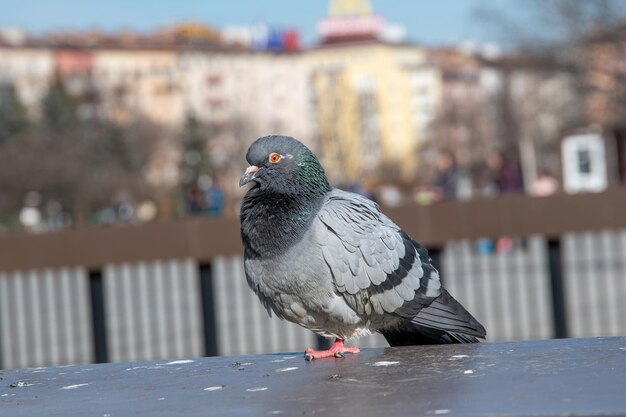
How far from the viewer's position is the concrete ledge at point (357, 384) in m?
2.14

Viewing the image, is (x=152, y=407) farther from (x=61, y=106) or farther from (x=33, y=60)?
(x=33, y=60)

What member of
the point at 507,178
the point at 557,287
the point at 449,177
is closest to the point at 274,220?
the point at 557,287

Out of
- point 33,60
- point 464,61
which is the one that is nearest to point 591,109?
point 33,60

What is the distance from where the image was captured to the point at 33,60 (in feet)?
194

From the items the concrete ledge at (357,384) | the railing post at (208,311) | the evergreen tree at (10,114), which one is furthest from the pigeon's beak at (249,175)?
the evergreen tree at (10,114)

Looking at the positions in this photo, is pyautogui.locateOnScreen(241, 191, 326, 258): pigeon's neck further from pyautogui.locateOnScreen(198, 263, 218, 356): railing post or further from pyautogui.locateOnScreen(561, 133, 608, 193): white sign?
pyautogui.locateOnScreen(561, 133, 608, 193): white sign

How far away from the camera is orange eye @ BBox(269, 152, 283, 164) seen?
11.2 feet

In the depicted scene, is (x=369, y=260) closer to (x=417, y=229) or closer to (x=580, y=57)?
(x=417, y=229)

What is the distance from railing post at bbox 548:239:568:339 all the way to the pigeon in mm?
3361

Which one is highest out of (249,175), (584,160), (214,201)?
(584,160)

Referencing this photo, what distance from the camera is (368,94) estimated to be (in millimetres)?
77500

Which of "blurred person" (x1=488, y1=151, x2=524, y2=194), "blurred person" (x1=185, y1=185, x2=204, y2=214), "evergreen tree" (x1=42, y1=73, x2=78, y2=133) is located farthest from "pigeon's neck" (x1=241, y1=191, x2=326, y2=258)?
"evergreen tree" (x1=42, y1=73, x2=78, y2=133)

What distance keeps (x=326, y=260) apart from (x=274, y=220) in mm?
183

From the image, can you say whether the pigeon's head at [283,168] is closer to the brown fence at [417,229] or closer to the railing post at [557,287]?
the brown fence at [417,229]
